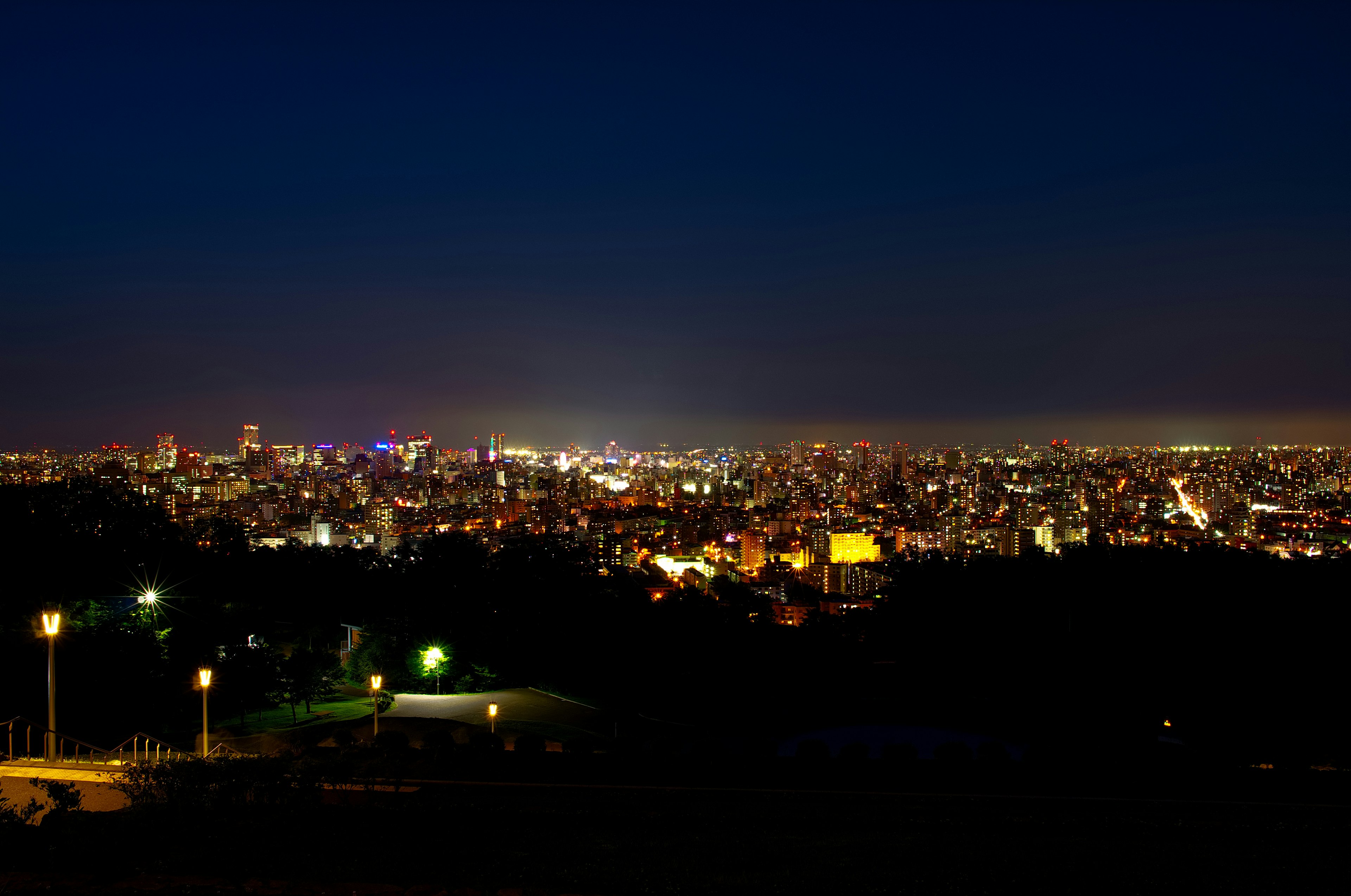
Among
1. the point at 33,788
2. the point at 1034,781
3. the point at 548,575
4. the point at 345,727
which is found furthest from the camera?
the point at 548,575

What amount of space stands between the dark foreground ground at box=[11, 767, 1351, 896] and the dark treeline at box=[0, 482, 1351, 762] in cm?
269

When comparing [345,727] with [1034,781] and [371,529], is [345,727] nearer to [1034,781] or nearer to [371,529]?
[1034,781]

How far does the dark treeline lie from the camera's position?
1246 cm

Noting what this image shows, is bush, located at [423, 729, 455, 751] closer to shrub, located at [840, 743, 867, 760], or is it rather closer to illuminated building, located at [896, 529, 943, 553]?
shrub, located at [840, 743, 867, 760]

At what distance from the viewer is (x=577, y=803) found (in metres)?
8.36

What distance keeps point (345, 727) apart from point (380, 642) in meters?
5.31

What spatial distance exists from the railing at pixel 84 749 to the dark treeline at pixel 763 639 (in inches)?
A: 39.4

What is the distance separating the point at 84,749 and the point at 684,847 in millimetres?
7772

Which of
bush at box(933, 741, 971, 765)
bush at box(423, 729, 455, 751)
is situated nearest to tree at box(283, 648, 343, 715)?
bush at box(423, 729, 455, 751)

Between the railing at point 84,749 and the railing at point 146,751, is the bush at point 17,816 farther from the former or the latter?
the railing at point 84,749

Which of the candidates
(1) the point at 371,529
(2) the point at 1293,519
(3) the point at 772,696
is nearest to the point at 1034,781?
(3) the point at 772,696

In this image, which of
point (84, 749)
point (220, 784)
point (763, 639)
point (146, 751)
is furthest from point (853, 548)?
point (220, 784)

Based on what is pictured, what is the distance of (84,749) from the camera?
35.1ft

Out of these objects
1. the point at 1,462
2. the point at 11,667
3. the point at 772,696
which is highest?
the point at 1,462
